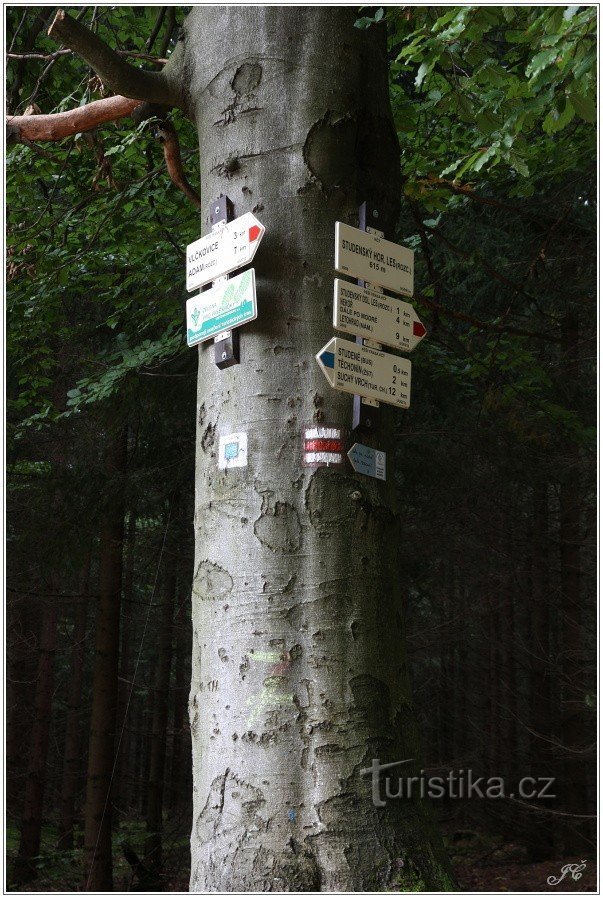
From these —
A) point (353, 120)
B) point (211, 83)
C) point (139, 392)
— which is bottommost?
point (353, 120)

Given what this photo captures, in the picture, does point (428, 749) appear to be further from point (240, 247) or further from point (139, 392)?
point (240, 247)

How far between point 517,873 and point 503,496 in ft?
16.3

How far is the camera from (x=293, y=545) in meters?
2.36

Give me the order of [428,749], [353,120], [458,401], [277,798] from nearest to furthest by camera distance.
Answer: [277,798], [353,120], [458,401], [428,749]

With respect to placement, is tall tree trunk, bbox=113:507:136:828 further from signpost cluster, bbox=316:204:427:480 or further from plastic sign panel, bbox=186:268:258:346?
signpost cluster, bbox=316:204:427:480

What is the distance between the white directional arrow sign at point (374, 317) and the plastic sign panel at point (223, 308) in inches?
→ 10.3

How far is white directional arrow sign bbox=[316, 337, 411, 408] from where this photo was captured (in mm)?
2492

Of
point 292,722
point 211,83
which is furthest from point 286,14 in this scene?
point 292,722

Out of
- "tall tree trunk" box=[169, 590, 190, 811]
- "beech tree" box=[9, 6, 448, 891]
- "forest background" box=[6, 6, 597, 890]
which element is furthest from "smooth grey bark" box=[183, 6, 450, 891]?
"tall tree trunk" box=[169, 590, 190, 811]

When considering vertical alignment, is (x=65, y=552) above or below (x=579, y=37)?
below

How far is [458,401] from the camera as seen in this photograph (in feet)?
32.4

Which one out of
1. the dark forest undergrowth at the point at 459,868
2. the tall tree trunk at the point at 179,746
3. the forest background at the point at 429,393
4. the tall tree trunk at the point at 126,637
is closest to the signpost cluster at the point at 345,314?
the forest background at the point at 429,393

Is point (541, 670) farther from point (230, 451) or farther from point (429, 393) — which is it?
point (230, 451)

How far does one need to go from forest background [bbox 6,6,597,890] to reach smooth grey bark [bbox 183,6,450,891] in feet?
1.64
